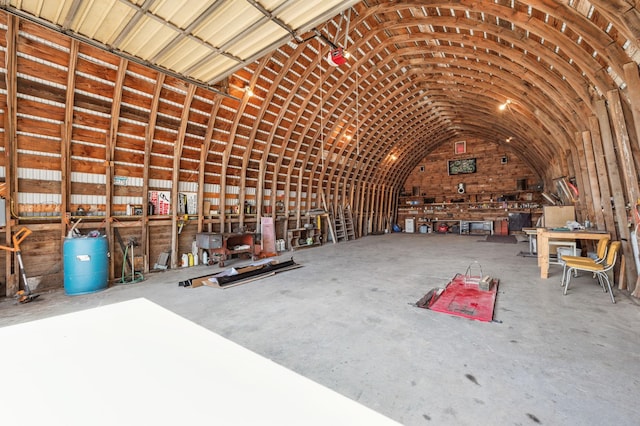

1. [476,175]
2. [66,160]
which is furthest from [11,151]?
[476,175]

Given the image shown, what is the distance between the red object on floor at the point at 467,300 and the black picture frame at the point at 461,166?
13672 millimetres

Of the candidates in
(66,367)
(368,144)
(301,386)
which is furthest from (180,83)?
(368,144)

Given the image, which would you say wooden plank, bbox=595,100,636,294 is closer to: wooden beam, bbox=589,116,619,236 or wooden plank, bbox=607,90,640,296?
wooden beam, bbox=589,116,619,236

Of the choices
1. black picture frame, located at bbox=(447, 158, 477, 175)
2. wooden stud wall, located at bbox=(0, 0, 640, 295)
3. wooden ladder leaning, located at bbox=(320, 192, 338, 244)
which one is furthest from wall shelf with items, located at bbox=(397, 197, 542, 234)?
wooden ladder leaning, located at bbox=(320, 192, 338, 244)

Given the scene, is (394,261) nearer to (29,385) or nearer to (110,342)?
(110,342)

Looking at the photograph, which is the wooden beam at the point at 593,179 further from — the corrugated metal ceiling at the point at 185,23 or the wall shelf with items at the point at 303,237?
the wall shelf with items at the point at 303,237

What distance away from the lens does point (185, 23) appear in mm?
3580

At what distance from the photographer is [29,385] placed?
7.00ft

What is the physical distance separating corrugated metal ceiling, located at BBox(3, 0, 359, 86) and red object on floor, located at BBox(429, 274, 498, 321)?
420cm

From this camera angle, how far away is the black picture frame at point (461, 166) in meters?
16.5

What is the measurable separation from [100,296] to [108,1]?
4573mm

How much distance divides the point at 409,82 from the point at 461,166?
9.34 m

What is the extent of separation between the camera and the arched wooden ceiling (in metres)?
4.27

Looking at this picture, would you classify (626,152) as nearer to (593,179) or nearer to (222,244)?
(593,179)
